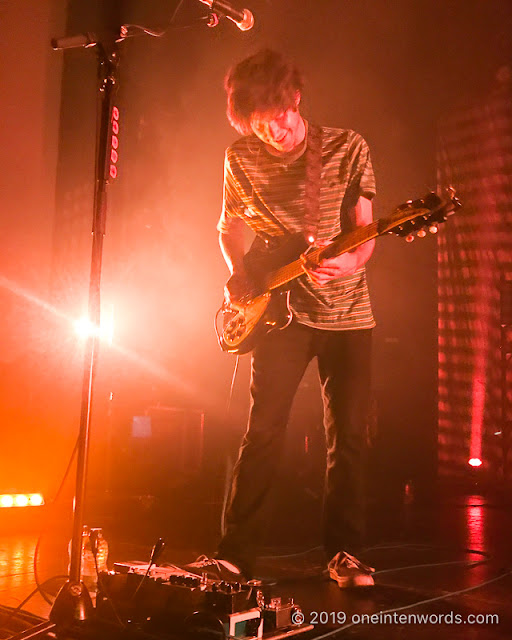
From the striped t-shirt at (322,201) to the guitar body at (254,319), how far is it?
4 cm

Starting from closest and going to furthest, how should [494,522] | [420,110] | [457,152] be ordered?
[494,522] < [420,110] < [457,152]

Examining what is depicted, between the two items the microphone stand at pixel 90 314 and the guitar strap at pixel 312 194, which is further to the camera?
the guitar strap at pixel 312 194

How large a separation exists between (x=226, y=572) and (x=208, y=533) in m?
1.00

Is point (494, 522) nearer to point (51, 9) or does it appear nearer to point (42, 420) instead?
point (42, 420)

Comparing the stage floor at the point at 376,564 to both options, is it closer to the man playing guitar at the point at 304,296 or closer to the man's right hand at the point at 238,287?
the man playing guitar at the point at 304,296

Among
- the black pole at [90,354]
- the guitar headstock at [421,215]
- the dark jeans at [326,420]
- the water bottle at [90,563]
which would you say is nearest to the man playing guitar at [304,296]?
the dark jeans at [326,420]

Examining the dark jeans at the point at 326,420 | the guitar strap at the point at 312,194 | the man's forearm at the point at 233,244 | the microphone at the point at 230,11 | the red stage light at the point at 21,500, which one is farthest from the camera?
the red stage light at the point at 21,500

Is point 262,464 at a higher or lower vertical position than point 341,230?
lower

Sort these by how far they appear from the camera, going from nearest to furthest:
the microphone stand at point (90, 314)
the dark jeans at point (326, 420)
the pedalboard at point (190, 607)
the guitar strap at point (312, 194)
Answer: the pedalboard at point (190, 607) → the microphone stand at point (90, 314) → the dark jeans at point (326, 420) → the guitar strap at point (312, 194)

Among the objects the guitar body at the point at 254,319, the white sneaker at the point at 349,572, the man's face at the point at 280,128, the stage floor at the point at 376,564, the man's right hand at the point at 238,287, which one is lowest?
the stage floor at the point at 376,564

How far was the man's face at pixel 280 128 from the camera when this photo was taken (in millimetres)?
2254

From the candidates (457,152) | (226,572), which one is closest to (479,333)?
(457,152)

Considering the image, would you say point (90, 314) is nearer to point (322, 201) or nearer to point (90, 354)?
point (90, 354)

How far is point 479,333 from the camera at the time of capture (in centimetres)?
467
